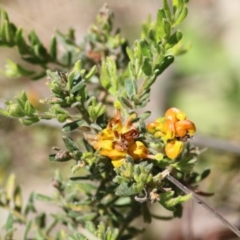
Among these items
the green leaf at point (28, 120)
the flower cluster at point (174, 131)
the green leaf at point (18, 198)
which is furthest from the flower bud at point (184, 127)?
the green leaf at point (18, 198)

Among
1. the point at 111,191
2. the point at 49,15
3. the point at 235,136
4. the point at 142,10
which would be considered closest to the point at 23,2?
the point at 49,15

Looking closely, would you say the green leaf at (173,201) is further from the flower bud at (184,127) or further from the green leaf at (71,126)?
the green leaf at (71,126)

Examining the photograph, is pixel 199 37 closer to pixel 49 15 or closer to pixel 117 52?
pixel 49 15

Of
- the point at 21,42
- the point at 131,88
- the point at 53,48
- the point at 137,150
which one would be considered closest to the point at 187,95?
the point at 53,48

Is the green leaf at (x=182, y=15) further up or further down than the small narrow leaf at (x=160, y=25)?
Answer: further up

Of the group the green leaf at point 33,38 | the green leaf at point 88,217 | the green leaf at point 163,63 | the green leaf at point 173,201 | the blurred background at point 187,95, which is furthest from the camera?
the blurred background at point 187,95

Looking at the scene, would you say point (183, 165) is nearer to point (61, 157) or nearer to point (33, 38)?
point (61, 157)
